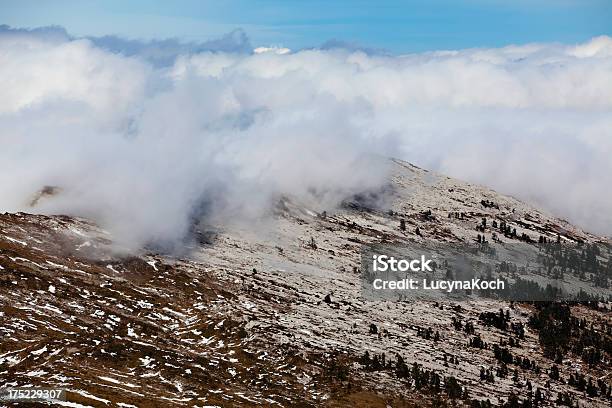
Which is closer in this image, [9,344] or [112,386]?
[112,386]

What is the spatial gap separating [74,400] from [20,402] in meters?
12.1

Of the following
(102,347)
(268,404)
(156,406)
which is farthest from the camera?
(102,347)

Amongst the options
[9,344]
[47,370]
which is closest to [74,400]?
[47,370]

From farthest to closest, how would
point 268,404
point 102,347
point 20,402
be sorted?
point 102,347 < point 268,404 < point 20,402

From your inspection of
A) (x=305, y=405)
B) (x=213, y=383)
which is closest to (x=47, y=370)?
(x=213, y=383)

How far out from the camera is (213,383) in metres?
185

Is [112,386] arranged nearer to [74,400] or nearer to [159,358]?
[74,400]

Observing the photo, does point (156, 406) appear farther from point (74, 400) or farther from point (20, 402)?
point (20, 402)

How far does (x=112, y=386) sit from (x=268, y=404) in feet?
141

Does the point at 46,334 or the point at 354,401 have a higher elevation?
the point at 46,334

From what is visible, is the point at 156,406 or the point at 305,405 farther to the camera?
the point at 305,405

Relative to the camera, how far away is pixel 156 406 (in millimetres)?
155375

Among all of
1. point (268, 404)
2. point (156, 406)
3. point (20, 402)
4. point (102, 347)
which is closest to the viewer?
point (20, 402)

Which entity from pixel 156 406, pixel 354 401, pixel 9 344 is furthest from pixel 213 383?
pixel 9 344
